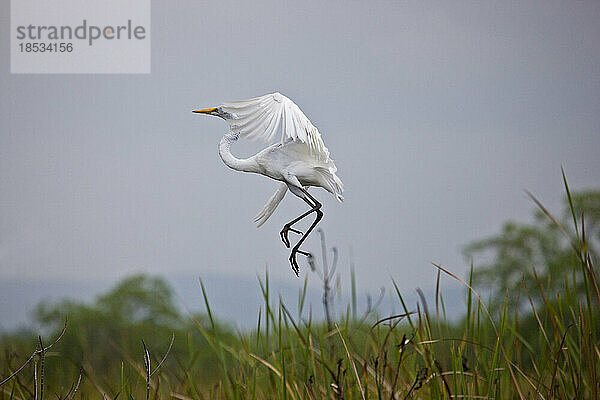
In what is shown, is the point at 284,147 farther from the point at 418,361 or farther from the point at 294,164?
the point at 418,361

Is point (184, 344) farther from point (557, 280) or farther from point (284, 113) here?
Result: point (284, 113)

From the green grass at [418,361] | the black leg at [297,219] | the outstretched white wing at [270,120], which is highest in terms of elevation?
Result: the outstretched white wing at [270,120]

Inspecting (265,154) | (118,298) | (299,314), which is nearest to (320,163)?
(265,154)

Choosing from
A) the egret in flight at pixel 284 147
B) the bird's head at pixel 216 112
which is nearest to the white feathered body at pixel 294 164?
the egret in flight at pixel 284 147

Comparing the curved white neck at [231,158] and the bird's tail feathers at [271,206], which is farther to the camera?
the bird's tail feathers at [271,206]

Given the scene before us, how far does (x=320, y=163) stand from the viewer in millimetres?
1468

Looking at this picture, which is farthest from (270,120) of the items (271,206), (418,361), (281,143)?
(418,361)

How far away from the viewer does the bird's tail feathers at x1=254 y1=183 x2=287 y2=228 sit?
5.19 ft

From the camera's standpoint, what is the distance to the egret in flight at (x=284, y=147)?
1.37 metres

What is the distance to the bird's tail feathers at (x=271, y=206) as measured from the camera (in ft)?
5.19

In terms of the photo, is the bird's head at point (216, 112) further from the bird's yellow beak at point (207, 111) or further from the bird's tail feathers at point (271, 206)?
the bird's tail feathers at point (271, 206)

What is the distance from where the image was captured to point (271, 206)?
1.59 m

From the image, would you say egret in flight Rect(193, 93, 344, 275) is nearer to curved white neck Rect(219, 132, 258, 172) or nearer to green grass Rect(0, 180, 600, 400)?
curved white neck Rect(219, 132, 258, 172)

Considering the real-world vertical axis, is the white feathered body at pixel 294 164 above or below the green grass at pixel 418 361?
above
